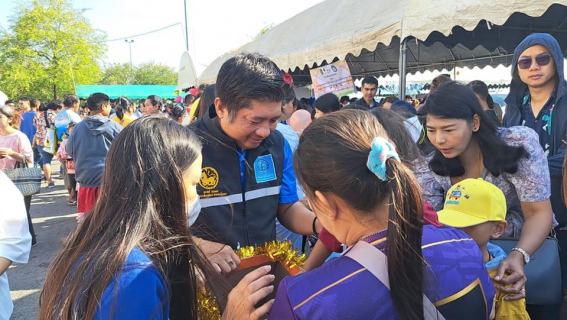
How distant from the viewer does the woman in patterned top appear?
1.81 metres

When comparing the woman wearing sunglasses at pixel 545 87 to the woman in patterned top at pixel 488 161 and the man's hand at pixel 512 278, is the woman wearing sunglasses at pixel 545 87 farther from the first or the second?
the man's hand at pixel 512 278

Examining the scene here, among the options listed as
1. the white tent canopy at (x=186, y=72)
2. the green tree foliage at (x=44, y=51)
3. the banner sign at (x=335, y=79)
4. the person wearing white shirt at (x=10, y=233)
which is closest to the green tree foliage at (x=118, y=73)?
the green tree foliage at (x=44, y=51)

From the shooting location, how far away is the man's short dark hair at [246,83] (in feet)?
5.65

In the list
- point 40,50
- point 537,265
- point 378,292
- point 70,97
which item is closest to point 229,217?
point 378,292

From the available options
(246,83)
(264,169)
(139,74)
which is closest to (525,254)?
(264,169)

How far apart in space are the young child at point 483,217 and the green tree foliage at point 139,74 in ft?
216

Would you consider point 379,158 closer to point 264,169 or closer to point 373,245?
point 373,245

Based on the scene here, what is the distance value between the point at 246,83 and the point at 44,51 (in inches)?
1172

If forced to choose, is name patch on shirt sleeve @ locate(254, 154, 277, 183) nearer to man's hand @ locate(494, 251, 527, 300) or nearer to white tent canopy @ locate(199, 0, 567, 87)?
man's hand @ locate(494, 251, 527, 300)

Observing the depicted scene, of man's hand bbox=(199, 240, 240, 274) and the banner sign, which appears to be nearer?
man's hand bbox=(199, 240, 240, 274)

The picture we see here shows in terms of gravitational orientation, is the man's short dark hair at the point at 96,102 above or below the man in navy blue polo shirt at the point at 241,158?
above

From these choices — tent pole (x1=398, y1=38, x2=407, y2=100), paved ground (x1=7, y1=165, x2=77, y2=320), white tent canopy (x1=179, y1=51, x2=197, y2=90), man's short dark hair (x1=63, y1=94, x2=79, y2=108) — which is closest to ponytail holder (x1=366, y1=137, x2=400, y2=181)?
paved ground (x1=7, y1=165, x2=77, y2=320)

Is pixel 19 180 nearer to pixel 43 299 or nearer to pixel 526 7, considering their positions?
pixel 43 299

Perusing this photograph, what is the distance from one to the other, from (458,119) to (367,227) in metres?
1.15
